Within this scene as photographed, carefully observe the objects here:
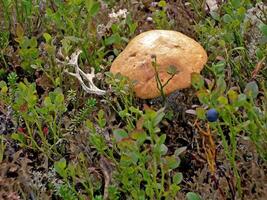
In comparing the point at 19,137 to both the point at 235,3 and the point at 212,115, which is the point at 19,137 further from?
the point at 235,3

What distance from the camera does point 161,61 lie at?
7.97 ft

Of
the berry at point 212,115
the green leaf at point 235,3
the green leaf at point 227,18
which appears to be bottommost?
the green leaf at point 227,18

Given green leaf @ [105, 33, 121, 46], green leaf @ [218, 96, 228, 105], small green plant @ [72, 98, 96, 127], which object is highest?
green leaf @ [218, 96, 228, 105]

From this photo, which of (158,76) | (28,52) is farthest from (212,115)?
(28,52)

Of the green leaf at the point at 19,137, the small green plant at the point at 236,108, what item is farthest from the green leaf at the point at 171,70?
the green leaf at the point at 19,137

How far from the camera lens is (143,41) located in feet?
8.33

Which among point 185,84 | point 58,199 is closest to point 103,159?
point 58,199

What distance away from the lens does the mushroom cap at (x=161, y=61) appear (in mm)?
2395

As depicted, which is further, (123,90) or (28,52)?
(28,52)

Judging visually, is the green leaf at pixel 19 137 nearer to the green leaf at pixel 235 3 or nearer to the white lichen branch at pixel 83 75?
the white lichen branch at pixel 83 75

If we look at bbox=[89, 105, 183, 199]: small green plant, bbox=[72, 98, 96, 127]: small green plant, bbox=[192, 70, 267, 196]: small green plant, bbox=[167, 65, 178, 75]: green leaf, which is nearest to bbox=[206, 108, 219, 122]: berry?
bbox=[192, 70, 267, 196]: small green plant

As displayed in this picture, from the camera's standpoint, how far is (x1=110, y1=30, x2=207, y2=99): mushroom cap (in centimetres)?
239

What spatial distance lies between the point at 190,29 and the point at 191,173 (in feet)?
2.91

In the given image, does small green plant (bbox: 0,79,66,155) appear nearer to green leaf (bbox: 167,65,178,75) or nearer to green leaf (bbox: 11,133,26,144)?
green leaf (bbox: 11,133,26,144)
